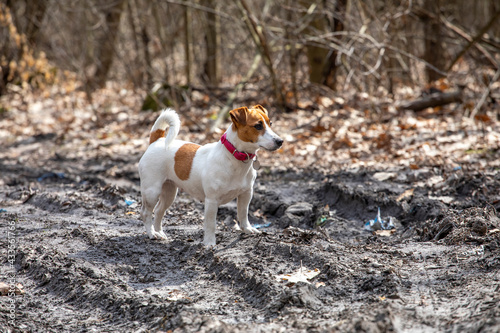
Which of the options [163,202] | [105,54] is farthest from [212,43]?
[163,202]

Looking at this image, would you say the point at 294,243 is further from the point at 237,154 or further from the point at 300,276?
A: the point at 237,154

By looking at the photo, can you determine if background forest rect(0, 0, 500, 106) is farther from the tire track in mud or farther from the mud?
the tire track in mud

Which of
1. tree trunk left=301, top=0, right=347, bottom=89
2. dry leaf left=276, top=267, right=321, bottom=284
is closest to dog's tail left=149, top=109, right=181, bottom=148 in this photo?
dry leaf left=276, top=267, right=321, bottom=284

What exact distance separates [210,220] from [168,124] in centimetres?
115

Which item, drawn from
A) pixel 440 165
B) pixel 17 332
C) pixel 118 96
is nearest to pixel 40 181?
pixel 17 332

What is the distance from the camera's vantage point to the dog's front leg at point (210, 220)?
183 inches

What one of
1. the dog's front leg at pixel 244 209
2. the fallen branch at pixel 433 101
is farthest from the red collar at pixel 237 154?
the fallen branch at pixel 433 101

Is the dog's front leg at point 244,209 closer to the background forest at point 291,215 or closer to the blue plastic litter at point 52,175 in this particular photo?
the background forest at point 291,215

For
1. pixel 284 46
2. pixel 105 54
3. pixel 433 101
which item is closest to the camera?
pixel 433 101

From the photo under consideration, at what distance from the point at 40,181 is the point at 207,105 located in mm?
5068

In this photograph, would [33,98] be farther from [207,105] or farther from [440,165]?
[440,165]

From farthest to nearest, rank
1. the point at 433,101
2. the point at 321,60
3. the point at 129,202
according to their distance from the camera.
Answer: the point at 321,60 < the point at 433,101 < the point at 129,202

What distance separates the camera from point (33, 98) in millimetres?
16031

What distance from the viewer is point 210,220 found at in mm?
4668
